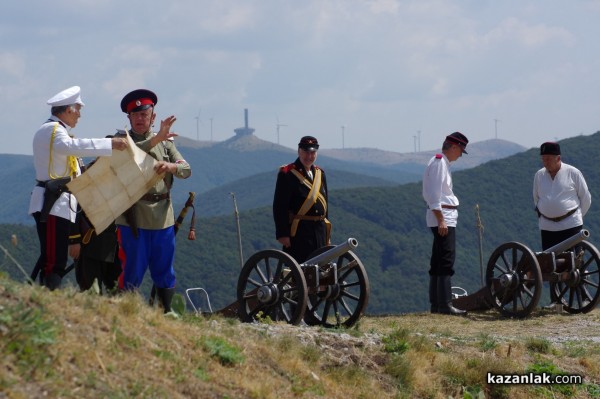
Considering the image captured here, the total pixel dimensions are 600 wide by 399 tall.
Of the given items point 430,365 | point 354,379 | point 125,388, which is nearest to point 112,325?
point 125,388

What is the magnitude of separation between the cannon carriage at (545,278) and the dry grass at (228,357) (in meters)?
2.25

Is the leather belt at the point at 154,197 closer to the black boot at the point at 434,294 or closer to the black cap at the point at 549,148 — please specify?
the black boot at the point at 434,294

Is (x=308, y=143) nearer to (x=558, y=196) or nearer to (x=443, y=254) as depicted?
(x=443, y=254)

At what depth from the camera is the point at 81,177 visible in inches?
283

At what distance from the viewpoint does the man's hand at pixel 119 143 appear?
718 centimetres

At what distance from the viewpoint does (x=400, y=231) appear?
4619 inches

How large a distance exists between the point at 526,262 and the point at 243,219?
100607 millimetres

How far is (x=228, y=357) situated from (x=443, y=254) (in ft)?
18.4

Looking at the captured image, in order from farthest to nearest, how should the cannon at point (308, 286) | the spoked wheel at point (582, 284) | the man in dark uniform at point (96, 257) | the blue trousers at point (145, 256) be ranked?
the spoked wheel at point (582, 284), the cannon at point (308, 286), the man in dark uniform at point (96, 257), the blue trousers at point (145, 256)

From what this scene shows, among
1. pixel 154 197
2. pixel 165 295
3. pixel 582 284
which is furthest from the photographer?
pixel 582 284

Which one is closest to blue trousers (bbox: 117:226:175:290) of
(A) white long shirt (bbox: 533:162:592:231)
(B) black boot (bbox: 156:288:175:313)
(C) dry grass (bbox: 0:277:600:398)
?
(B) black boot (bbox: 156:288:175:313)

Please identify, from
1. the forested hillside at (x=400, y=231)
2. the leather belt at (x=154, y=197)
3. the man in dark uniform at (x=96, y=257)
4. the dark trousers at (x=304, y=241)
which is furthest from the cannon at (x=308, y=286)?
the forested hillside at (x=400, y=231)

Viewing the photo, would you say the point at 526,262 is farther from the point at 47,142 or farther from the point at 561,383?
the point at 47,142

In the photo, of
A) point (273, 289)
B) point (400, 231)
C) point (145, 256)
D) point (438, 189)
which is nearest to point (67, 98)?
point (145, 256)
